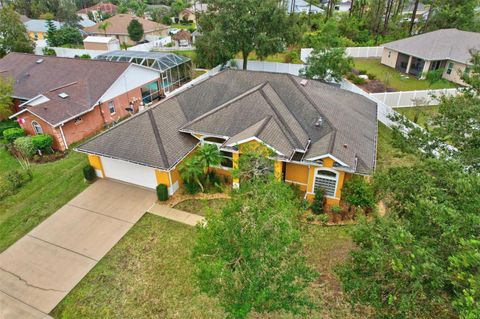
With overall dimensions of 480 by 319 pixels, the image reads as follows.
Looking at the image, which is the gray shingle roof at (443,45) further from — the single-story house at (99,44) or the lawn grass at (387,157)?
the single-story house at (99,44)

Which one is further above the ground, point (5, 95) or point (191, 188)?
point (5, 95)

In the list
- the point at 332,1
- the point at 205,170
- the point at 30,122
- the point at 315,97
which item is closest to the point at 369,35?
the point at 332,1

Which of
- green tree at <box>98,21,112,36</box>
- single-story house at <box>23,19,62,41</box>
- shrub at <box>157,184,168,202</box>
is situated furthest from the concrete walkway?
single-story house at <box>23,19,62,41</box>

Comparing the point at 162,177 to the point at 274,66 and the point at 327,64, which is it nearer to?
the point at 327,64

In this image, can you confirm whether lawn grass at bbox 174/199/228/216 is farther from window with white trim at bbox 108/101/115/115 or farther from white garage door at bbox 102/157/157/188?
window with white trim at bbox 108/101/115/115

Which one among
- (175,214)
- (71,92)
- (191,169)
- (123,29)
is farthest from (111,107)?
(123,29)

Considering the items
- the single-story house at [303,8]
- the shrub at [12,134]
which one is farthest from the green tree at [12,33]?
the single-story house at [303,8]

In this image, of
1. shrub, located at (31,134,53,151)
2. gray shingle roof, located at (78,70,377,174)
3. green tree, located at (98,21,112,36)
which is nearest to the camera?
gray shingle roof, located at (78,70,377,174)
